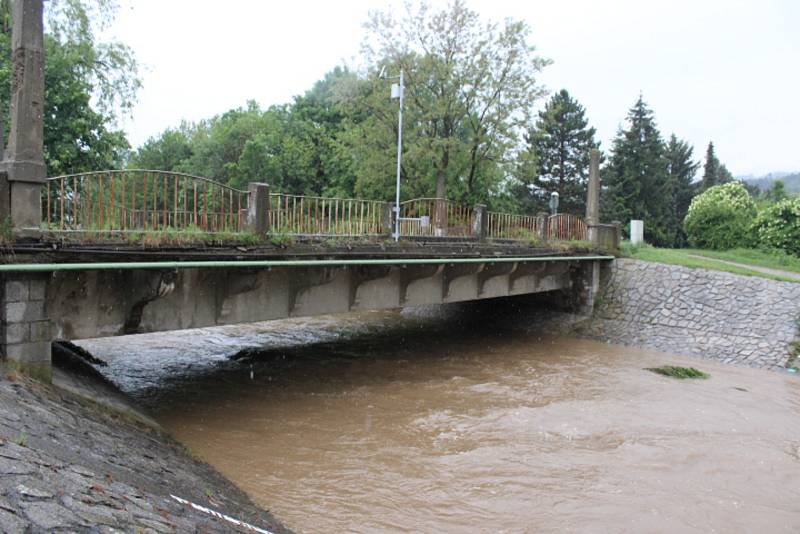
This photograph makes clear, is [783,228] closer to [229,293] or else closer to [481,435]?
[481,435]

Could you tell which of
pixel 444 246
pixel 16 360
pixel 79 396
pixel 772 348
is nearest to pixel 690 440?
pixel 444 246

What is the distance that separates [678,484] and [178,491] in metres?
6.78

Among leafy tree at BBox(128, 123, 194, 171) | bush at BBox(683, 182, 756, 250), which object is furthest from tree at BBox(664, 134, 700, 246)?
leafy tree at BBox(128, 123, 194, 171)

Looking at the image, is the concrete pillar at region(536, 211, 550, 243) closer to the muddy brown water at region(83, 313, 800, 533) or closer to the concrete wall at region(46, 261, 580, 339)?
the concrete wall at region(46, 261, 580, 339)

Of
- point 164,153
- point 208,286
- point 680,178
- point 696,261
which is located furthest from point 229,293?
point 680,178

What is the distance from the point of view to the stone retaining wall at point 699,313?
667 inches

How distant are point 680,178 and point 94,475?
66.8m

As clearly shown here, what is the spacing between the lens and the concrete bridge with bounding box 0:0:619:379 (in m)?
7.65

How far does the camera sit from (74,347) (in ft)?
41.1

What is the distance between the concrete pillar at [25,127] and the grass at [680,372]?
14.4 metres

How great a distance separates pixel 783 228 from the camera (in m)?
28.4

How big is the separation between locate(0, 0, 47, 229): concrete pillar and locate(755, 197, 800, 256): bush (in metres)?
30.7

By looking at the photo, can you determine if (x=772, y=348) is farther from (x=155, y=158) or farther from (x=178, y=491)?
(x=155, y=158)

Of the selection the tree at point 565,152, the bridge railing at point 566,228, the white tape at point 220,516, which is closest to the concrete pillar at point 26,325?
the white tape at point 220,516
